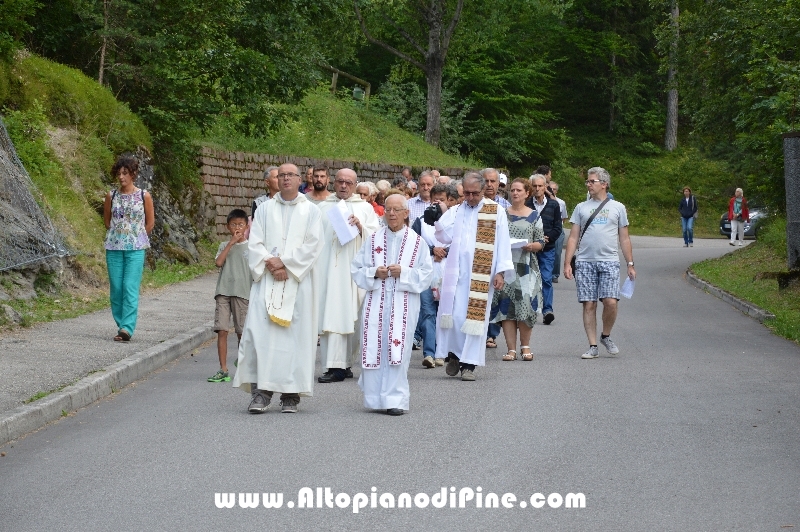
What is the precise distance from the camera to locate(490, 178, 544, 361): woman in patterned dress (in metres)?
13.5

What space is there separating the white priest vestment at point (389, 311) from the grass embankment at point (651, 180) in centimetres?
4262

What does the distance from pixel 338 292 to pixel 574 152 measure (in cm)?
4872

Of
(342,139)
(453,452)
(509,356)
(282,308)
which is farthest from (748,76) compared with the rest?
(342,139)

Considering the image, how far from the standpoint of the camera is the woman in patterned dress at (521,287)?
13539mm

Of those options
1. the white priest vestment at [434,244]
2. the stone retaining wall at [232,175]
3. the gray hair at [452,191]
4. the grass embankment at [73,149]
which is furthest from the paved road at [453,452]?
the stone retaining wall at [232,175]

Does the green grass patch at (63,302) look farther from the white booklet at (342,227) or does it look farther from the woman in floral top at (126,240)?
the white booklet at (342,227)

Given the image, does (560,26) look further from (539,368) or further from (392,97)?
(539,368)

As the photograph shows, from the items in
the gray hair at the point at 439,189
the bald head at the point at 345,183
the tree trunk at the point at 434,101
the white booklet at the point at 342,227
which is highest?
the tree trunk at the point at 434,101

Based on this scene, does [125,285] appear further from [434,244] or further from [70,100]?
[70,100]

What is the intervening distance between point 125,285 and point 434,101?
35.1 meters

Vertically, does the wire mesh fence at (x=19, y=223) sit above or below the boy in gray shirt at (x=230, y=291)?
above

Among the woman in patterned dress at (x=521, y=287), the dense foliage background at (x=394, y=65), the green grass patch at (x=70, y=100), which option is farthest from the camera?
the dense foliage background at (x=394, y=65)

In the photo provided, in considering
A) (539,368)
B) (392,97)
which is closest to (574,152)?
(392,97)

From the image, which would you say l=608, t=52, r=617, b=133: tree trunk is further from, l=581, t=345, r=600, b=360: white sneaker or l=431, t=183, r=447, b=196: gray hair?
l=581, t=345, r=600, b=360: white sneaker
